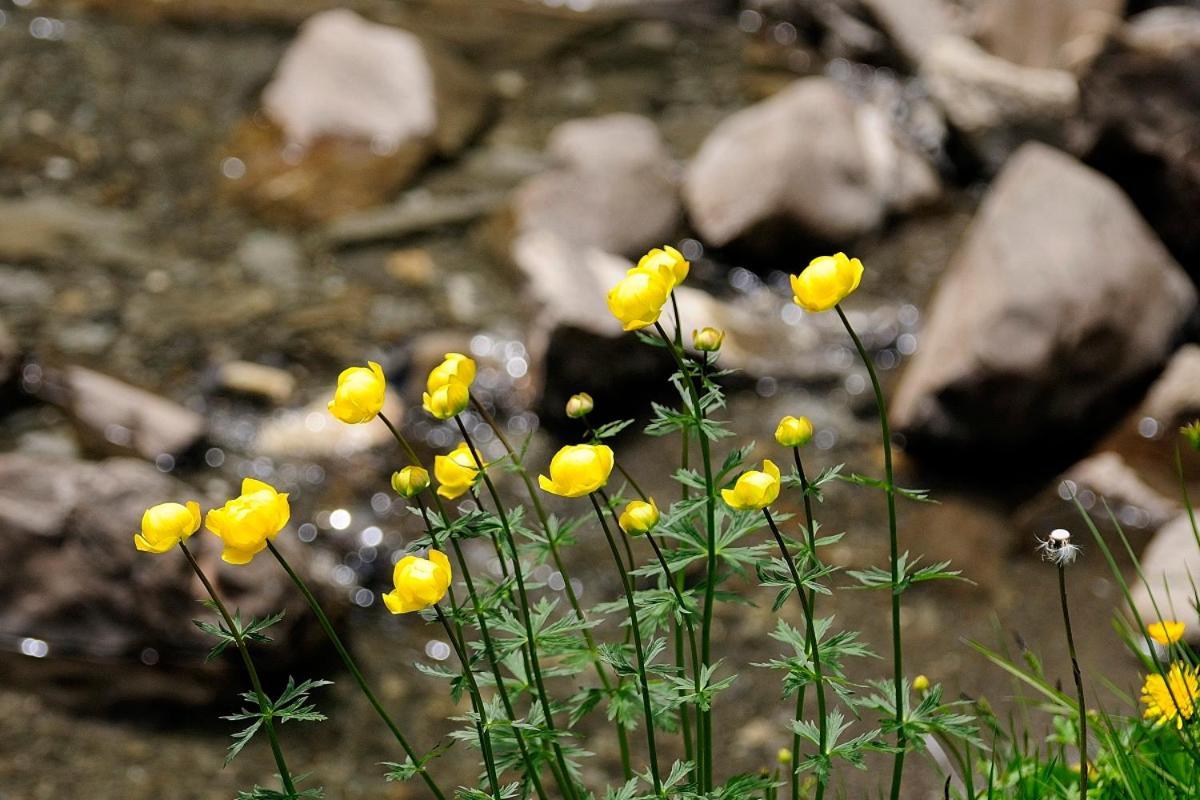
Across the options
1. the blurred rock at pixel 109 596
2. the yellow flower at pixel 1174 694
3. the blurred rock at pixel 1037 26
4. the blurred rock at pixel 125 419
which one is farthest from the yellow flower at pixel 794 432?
the blurred rock at pixel 1037 26

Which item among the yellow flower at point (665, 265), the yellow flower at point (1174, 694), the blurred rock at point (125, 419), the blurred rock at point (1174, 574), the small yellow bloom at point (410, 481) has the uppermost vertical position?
the yellow flower at point (665, 265)

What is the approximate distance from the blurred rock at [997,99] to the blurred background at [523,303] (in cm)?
2

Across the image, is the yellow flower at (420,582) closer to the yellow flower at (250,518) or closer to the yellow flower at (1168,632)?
the yellow flower at (250,518)

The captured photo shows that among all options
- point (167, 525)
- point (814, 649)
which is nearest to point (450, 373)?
point (167, 525)

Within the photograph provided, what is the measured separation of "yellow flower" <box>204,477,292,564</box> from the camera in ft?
4.71

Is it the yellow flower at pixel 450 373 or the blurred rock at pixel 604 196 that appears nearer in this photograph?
the yellow flower at pixel 450 373

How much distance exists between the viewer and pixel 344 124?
19.7 ft

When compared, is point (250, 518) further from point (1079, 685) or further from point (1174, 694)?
point (1174, 694)

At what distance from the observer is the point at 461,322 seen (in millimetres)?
5008

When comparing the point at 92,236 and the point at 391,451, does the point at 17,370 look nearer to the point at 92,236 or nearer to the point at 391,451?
the point at 92,236

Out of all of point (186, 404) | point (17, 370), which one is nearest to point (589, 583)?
point (186, 404)

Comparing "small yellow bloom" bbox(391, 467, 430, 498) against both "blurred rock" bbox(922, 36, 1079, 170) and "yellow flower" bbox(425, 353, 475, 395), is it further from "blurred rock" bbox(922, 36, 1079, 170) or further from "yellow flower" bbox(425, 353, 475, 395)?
"blurred rock" bbox(922, 36, 1079, 170)

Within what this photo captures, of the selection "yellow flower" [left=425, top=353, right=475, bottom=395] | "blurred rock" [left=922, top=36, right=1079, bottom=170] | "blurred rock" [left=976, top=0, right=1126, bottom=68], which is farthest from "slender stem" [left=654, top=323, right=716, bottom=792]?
"blurred rock" [left=976, top=0, right=1126, bottom=68]

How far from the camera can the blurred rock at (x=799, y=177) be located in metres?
5.23
